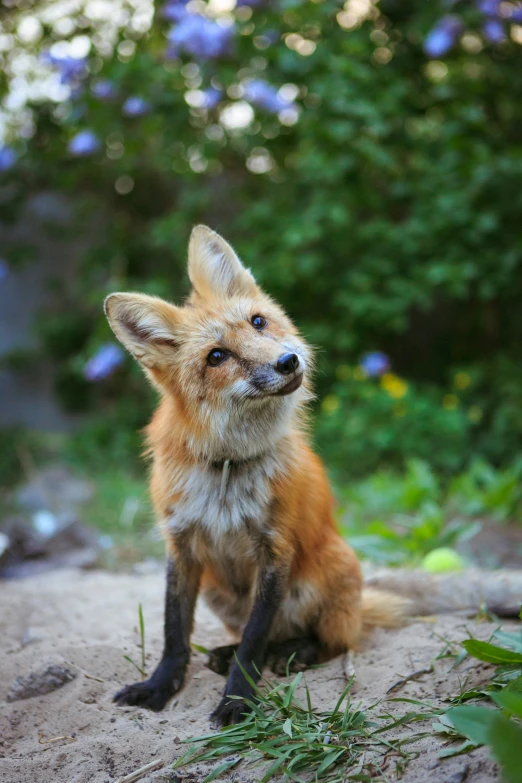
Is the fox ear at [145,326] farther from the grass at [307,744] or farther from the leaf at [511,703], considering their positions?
the leaf at [511,703]

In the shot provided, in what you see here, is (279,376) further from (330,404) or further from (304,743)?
(330,404)

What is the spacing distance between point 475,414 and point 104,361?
11.6 ft

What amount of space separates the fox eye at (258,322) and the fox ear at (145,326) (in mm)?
296

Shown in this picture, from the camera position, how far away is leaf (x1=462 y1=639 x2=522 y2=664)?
210cm

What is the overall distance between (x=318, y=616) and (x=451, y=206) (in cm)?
434

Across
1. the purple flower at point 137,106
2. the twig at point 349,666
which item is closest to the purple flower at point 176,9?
the purple flower at point 137,106

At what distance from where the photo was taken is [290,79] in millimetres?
6074

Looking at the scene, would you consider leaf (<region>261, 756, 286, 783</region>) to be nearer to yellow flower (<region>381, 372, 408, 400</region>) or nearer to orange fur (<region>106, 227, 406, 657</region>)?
orange fur (<region>106, 227, 406, 657</region>)

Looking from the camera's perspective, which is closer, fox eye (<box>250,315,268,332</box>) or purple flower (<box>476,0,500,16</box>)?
fox eye (<box>250,315,268,332</box>)

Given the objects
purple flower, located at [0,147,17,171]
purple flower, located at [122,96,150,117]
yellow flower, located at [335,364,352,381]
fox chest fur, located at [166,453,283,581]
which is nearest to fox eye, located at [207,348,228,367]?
fox chest fur, located at [166,453,283,581]

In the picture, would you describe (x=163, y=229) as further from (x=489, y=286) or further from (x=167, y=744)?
(x=167, y=744)

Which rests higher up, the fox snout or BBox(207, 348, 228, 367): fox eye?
BBox(207, 348, 228, 367): fox eye

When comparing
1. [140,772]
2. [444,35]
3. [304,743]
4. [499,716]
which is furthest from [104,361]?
[499,716]

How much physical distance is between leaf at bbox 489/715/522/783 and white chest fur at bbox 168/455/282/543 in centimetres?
131
